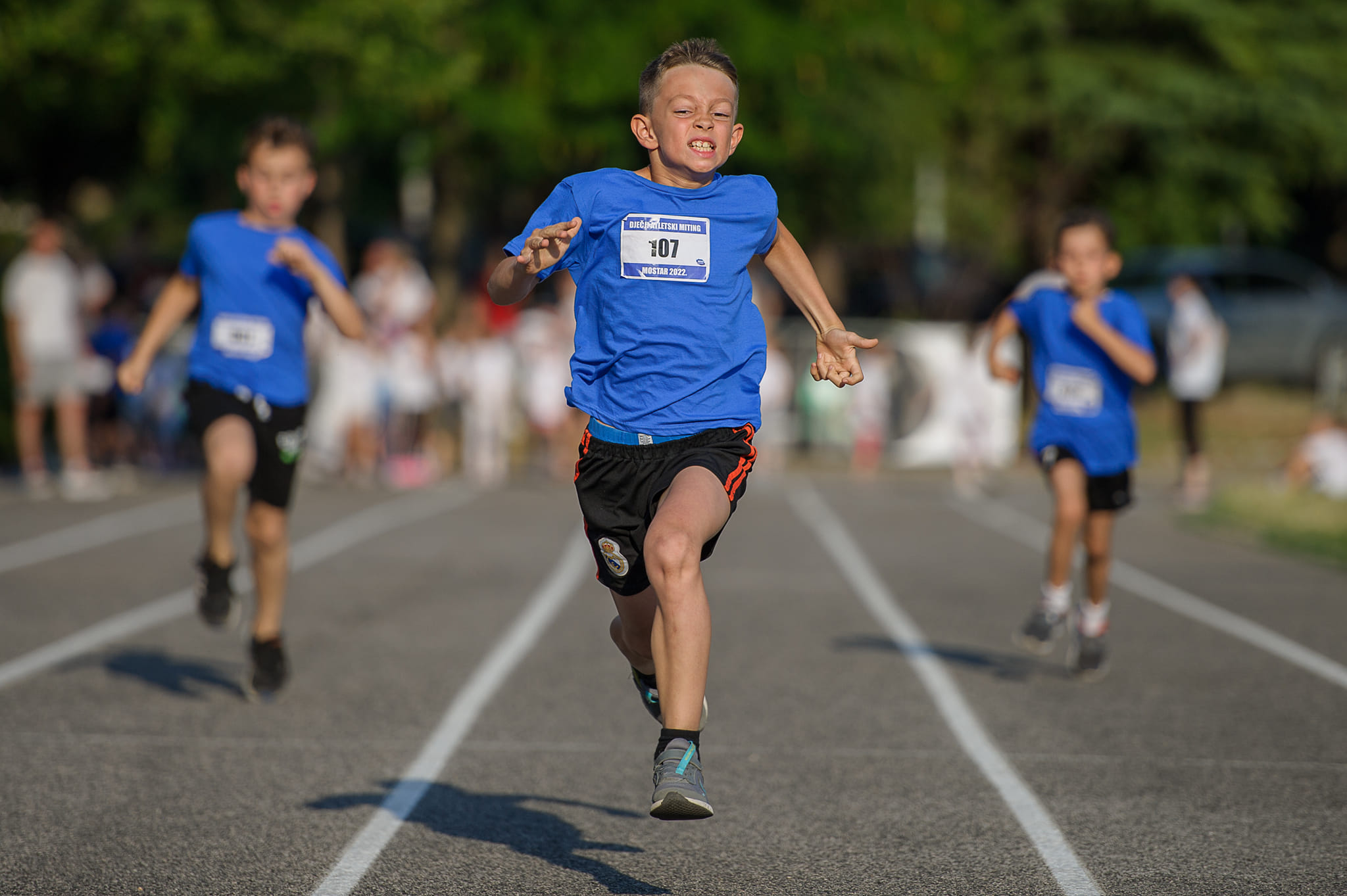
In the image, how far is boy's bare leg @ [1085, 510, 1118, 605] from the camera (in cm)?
769

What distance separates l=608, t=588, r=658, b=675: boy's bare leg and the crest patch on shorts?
72 mm

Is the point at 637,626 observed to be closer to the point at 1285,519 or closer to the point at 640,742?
the point at 640,742

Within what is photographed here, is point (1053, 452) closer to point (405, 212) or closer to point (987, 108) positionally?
point (987, 108)

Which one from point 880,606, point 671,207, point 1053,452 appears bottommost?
point 880,606

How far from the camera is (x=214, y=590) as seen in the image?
22.3 feet

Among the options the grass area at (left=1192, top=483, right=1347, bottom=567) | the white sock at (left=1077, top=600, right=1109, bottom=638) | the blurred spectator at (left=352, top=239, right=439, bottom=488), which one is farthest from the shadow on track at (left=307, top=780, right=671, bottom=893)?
the blurred spectator at (left=352, top=239, right=439, bottom=488)

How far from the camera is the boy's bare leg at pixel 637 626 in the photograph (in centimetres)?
455

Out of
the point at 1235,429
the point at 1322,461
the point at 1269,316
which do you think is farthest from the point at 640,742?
the point at 1269,316

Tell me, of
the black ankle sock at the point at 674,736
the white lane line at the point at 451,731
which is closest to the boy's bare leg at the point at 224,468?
the white lane line at the point at 451,731

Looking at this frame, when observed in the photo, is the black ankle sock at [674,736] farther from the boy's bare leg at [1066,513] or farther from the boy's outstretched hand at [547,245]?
the boy's bare leg at [1066,513]

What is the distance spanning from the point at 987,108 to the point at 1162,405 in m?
6.27

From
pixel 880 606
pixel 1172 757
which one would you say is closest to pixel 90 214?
pixel 880 606

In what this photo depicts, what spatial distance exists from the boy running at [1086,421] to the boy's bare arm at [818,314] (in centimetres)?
314

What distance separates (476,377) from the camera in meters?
18.5
